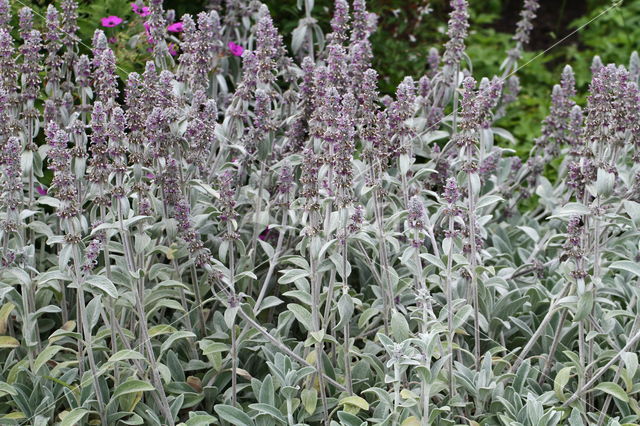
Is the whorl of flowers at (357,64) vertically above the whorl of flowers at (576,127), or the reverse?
the whorl of flowers at (357,64)

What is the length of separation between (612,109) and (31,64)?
2261 mm

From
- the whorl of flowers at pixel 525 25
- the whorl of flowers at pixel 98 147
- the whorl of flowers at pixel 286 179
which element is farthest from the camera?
the whorl of flowers at pixel 525 25

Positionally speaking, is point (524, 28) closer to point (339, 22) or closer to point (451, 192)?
point (339, 22)

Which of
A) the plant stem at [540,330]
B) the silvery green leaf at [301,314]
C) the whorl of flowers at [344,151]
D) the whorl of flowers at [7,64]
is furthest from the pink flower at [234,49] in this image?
the plant stem at [540,330]

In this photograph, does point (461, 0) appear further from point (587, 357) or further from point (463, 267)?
point (587, 357)

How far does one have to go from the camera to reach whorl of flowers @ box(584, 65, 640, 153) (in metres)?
3.08

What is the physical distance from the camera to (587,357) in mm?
3492

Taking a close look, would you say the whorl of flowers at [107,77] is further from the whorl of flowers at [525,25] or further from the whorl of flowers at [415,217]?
the whorl of flowers at [525,25]

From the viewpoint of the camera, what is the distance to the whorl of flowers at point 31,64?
3369 millimetres

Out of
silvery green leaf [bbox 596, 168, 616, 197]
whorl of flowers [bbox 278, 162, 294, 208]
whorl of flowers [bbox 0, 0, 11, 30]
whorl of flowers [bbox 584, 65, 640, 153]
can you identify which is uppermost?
whorl of flowers [bbox 0, 0, 11, 30]

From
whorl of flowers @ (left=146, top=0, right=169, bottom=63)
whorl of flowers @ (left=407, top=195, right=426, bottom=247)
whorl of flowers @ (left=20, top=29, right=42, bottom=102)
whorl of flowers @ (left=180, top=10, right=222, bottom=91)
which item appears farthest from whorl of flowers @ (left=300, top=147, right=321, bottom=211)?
whorl of flowers @ (left=20, top=29, right=42, bottom=102)

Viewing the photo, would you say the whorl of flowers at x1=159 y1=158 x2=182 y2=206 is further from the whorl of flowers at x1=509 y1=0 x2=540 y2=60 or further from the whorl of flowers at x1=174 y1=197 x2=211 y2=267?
the whorl of flowers at x1=509 y1=0 x2=540 y2=60

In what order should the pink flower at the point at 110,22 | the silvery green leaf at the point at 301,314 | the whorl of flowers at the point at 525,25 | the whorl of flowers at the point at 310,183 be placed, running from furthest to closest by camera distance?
the whorl of flowers at the point at 525,25, the pink flower at the point at 110,22, the silvery green leaf at the point at 301,314, the whorl of flowers at the point at 310,183

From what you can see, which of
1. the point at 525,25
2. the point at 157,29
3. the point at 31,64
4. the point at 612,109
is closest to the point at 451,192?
the point at 612,109
